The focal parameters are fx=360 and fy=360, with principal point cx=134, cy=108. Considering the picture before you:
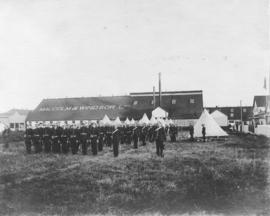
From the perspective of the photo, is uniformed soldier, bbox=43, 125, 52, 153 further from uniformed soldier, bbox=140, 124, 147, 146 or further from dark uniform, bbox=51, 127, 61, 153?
uniformed soldier, bbox=140, 124, 147, 146

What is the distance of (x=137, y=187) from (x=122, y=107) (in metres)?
46.3

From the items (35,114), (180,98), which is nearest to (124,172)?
(180,98)

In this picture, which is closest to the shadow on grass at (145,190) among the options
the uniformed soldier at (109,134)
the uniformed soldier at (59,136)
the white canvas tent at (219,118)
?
the uniformed soldier at (59,136)

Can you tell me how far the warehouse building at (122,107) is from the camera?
52812mm

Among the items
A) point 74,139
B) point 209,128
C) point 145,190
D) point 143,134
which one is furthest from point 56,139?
point 209,128

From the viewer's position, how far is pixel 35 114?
57.6 m

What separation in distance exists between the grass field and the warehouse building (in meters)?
39.0

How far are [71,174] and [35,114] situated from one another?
48406mm

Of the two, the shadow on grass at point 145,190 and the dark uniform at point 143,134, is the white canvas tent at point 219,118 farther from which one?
the shadow on grass at point 145,190

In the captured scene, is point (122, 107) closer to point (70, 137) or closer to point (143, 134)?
point (143, 134)

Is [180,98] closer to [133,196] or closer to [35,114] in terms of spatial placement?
[35,114]

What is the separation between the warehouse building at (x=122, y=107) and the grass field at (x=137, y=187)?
128 feet

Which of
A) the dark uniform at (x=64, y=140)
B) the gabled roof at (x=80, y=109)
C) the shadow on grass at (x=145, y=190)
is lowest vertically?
the shadow on grass at (x=145, y=190)

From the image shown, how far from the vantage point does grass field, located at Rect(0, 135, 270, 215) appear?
741cm
